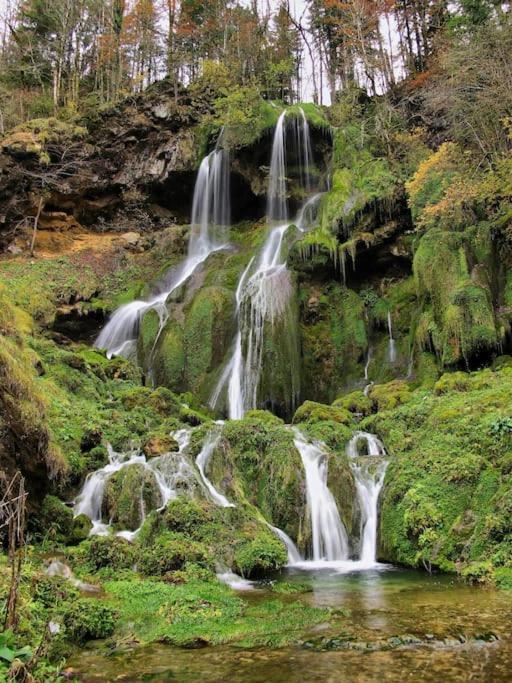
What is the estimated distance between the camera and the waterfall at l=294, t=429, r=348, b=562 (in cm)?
994

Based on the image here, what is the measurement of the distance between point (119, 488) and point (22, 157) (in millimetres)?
23073

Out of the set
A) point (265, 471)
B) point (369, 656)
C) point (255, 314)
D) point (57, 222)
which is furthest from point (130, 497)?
point (57, 222)

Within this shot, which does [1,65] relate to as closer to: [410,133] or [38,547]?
[410,133]

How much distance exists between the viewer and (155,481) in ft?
33.9

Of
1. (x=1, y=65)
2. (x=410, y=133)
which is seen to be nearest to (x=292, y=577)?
(x=410, y=133)

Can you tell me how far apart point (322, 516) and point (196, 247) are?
1876 centimetres

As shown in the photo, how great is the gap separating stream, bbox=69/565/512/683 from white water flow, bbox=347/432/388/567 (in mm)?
3475

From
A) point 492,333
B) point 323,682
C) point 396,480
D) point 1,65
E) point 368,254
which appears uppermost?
point 1,65

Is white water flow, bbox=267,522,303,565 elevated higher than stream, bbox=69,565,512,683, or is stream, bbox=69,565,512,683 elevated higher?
white water flow, bbox=267,522,303,565

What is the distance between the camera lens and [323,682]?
4.29 m

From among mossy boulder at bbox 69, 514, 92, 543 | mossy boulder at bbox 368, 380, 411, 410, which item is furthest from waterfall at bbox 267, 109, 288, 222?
mossy boulder at bbox 69, 514, 92, 543

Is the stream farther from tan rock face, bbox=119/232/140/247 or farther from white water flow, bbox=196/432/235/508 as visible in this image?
tan rock face, bbox=119/232/140/247

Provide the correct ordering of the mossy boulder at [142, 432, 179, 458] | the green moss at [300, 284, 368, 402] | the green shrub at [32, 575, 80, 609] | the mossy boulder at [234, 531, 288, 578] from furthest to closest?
the green moss at [300, 284, 368, 402] < the mossy boulder at [142, 432, 179, 458] < the mossy boulder at [234, 531, 288, 578] < the green shrub at [32, 575, 80, 609]

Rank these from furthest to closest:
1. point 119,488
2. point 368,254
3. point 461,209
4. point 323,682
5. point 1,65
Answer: point 1,65 → point 368,254 → point 461,209 → point 119,488 → point 323,682
